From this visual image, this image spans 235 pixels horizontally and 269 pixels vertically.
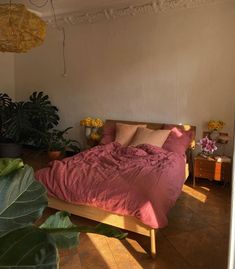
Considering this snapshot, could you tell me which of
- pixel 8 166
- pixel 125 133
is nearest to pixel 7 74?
pixel 125 133

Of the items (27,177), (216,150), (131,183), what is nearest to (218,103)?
(216,150)

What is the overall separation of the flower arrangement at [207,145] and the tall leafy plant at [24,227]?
356cm

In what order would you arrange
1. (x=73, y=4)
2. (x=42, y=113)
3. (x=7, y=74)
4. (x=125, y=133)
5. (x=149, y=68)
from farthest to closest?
(x=7, y=74) < (x=42, y=113) < (x=73, y=4) < (x=149, y=68) < (x=125, y=133)

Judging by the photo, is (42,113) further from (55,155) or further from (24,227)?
(24,227)

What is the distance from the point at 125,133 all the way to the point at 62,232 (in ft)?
12.7

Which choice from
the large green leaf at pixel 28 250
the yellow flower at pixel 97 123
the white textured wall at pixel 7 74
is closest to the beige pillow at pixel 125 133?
the yellow flower at pixel 97 123

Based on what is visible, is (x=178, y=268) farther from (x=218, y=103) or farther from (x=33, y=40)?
(x=218, y=103)

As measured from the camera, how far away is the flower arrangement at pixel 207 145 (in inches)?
153

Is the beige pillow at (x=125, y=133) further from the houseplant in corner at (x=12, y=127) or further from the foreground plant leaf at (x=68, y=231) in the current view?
the foreground plant leaf at (x=68, y=231)

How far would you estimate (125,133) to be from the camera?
4.40m

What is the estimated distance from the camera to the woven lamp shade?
2.32 m

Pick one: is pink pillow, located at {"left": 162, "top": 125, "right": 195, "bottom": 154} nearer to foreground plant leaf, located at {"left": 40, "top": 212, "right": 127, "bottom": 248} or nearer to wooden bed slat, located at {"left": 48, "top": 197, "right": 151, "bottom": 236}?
wooden bed slat, located at {"left": 48, "top": 197, "right": 151, "bottom": 236}

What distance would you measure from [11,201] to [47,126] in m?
5.03

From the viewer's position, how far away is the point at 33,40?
253cm
